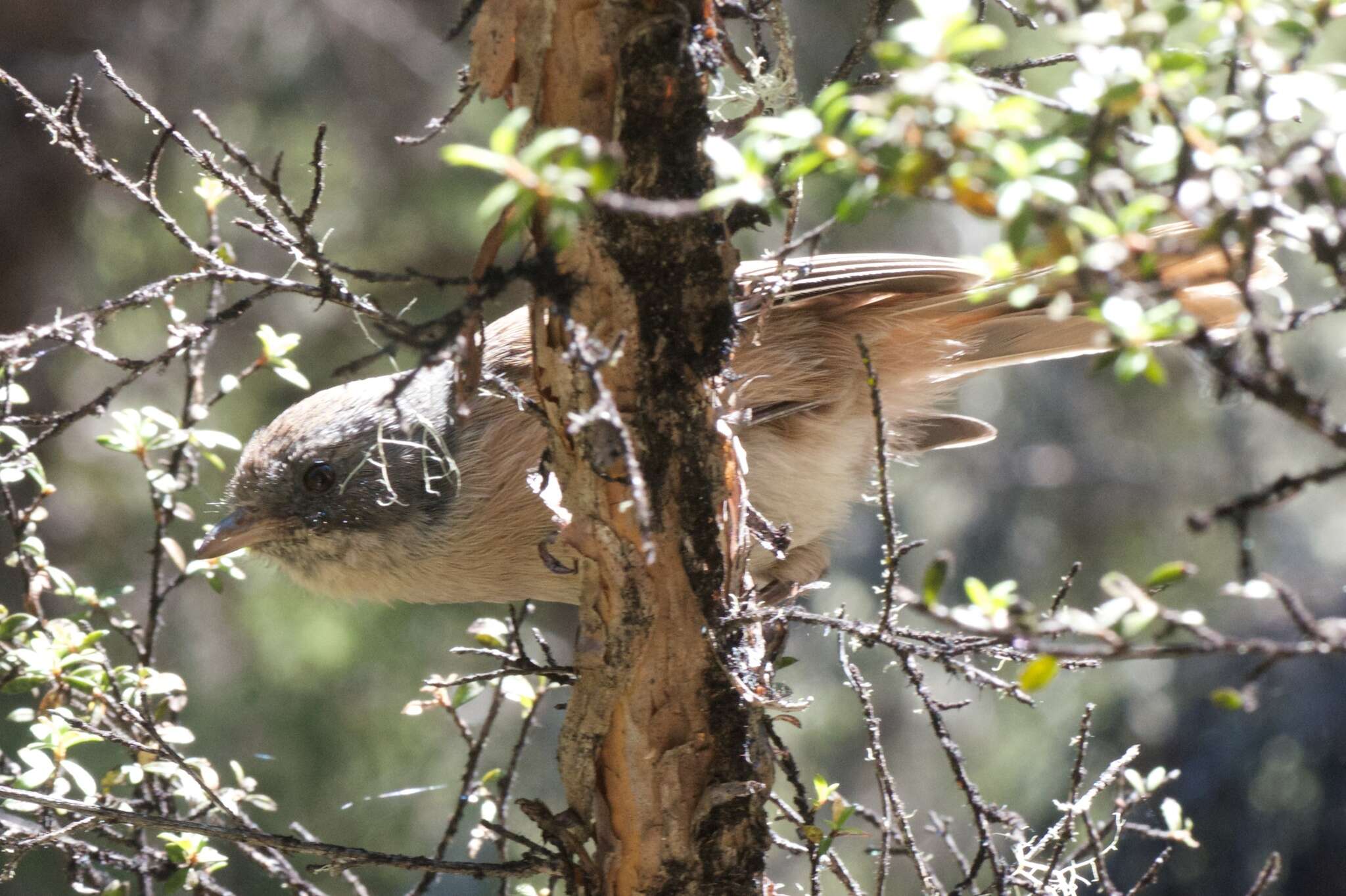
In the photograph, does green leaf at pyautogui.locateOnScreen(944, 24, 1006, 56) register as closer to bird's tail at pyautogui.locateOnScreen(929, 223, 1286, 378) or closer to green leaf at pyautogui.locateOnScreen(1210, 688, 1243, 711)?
green leaf at pyautogui.locateOnScreen(1210, 688, 1243, 711)

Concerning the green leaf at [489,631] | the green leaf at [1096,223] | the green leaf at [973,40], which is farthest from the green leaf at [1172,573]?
the green leaf at [489,631]

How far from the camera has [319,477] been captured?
3.66 meters

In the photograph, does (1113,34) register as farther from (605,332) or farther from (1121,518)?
(1121,518)

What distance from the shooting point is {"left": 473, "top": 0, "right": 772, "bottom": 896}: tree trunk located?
1896 mm

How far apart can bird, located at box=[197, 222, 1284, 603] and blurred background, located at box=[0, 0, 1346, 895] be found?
8.67 feet

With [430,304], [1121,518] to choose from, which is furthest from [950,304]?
[1121,518]

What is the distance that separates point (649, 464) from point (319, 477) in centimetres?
191

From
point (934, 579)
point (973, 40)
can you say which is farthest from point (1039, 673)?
point (973, 40)

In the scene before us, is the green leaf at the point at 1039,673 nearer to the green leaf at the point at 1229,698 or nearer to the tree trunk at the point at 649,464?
the green leaf at the point at 1229,698

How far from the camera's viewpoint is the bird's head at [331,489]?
3.55 m

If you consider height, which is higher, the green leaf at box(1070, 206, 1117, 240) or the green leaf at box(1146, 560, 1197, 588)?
the green leaf at box(1070, 206, 1117, 240)

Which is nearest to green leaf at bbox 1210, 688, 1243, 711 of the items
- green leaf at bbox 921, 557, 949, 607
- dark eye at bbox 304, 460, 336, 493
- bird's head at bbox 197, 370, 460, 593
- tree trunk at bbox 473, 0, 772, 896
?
green leaf at bbox 921, 557, 949, 607

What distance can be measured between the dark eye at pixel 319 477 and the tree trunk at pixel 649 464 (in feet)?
5.52

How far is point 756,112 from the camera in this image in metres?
2.27
